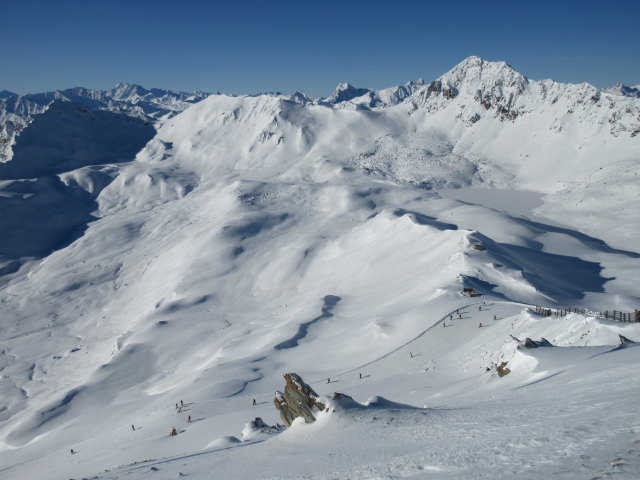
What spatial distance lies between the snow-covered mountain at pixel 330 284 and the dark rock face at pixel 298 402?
0.62 m

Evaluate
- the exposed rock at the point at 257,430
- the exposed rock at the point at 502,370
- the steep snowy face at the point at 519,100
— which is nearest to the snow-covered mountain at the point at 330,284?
the exposed rock at the point at 502,370

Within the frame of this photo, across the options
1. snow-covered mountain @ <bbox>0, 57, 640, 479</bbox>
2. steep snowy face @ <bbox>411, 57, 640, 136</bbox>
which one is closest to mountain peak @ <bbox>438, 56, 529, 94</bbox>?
steep snowy face @ <bbox>411, 57, 640, 136</bbox>

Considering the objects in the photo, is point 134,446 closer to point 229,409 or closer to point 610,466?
point 229,409

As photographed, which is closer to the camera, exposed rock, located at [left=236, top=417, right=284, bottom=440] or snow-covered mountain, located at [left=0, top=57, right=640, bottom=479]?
snow-covered mountain, located at [left=0, top=57, right=640, bottom=479]

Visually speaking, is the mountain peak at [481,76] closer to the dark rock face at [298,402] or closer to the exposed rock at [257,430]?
the exposed rock at [257,430]

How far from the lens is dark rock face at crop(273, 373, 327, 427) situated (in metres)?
13.9

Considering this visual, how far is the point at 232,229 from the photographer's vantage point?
77.8m

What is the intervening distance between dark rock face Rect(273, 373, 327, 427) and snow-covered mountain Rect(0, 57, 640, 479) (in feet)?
2.03

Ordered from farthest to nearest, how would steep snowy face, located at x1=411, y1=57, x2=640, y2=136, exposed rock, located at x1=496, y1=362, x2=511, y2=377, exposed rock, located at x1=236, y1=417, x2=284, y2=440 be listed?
steep snowy face, located at x1=411, y1=57, x2=640, y2=136
exposed rock, located at x1=496, y1=362, x2=511, y2=377
exposed rock, located at x1=236, y1=417, x2=284, y2=440

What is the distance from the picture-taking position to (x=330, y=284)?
55.4 metres

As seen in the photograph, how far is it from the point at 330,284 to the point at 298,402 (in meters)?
41.2

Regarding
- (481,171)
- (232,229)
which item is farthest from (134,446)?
(481,171)

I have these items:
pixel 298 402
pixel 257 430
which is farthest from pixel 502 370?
pixel 257 430

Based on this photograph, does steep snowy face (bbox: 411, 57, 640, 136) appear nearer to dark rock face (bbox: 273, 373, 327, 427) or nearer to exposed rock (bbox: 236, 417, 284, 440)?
exposed rock (bbox: 236, 417, 284, 440)
